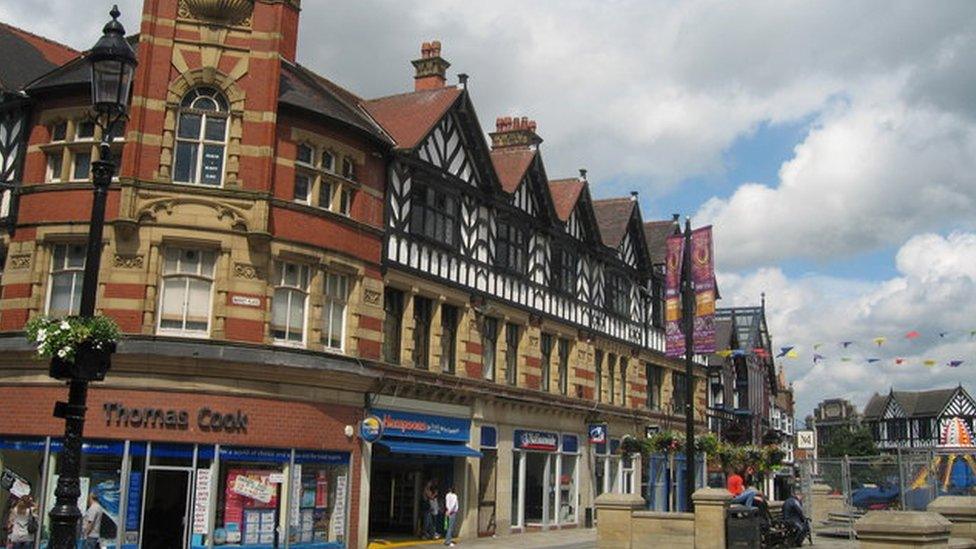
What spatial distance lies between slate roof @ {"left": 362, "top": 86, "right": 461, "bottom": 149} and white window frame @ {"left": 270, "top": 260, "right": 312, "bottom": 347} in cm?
491

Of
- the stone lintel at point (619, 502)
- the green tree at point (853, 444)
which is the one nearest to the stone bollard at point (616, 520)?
the stone lintel at point (619, 502)

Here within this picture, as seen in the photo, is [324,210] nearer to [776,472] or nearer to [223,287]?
[223,287]

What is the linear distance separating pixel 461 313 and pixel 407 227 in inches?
138

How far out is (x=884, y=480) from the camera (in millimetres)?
27016

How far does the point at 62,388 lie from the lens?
792 inches

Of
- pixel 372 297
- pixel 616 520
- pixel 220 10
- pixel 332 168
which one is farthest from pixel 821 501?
pixel 220 10

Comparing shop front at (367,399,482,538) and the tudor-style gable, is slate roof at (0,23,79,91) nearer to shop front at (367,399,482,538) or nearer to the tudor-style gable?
shop front at (367,399,482,538)

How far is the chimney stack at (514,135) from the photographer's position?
3338 centimetres

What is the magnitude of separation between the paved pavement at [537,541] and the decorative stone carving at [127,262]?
951 centimetres

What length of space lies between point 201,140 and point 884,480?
66.3 ft

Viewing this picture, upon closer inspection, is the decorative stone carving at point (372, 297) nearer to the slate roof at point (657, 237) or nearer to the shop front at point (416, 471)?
the shop front at point (416, 471)

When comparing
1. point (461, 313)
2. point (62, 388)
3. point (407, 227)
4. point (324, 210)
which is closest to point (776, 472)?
point (461, 313)

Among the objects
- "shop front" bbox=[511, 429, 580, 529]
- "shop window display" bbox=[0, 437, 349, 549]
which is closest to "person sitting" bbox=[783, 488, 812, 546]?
"shop front" bbox=[511, 429, 580, 529]

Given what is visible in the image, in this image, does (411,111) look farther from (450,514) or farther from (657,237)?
(657,237)
